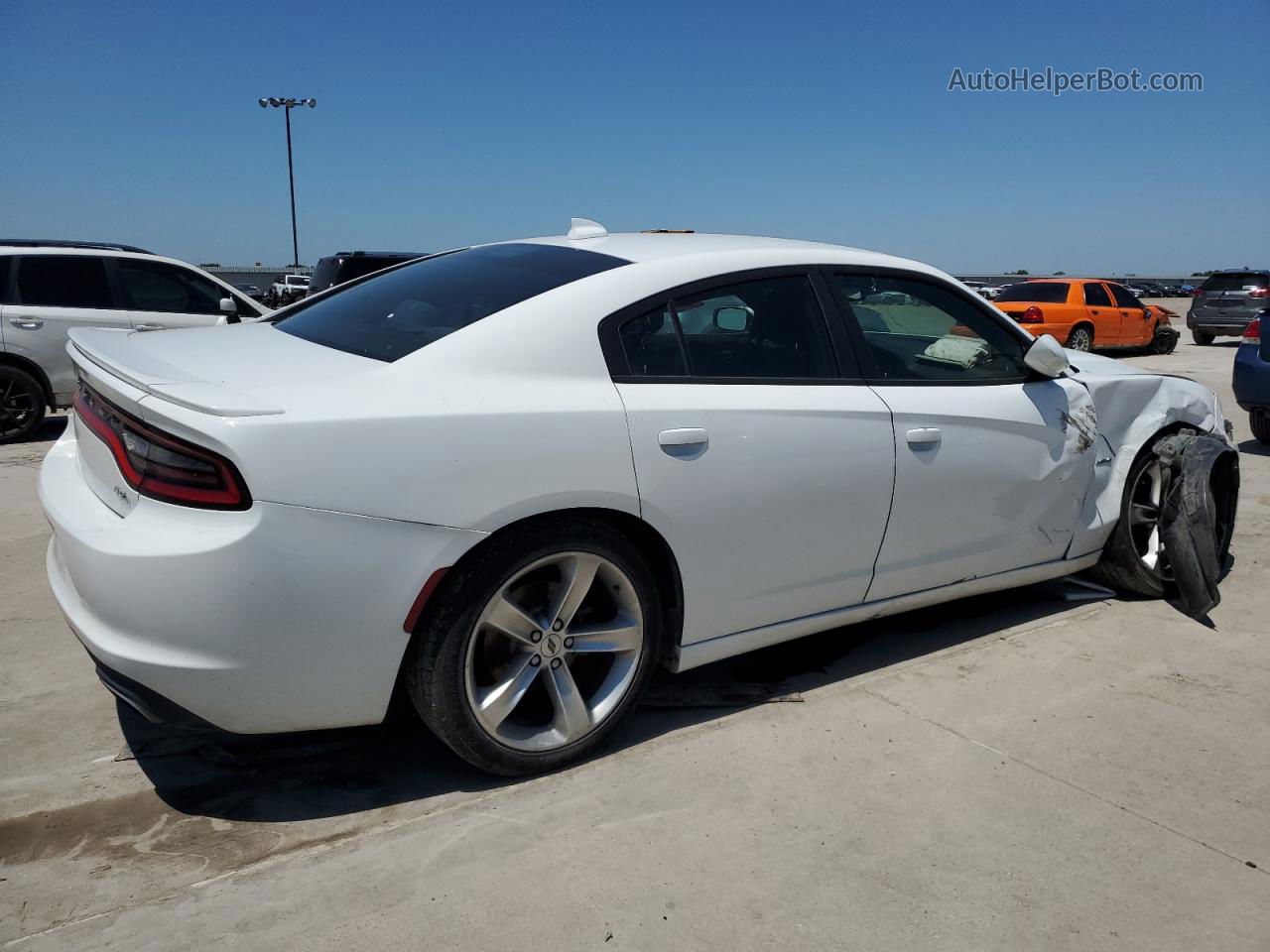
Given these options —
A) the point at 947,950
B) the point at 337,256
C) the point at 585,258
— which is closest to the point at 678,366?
the point at 585,258

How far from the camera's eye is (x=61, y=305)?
844 cm

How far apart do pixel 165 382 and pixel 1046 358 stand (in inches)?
117

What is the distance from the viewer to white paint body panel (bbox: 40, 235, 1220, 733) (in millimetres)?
2248

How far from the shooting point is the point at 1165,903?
2336mm

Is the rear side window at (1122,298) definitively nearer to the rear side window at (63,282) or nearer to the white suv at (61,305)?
the white suv at (61,305)

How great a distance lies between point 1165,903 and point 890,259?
2265 millimetres

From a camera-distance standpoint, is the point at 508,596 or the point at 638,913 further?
the point at 508,596

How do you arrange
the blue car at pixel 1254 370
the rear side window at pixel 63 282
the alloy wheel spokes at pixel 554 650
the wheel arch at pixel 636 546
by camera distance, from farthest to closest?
the rear side window at pixel 63 282 < the blue car at pixel 1254 370 < the alloy wheel spokes at pixel 554 650 < the wheel arch at pixel 636 546

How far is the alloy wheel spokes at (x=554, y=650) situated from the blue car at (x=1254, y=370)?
686 centimetres

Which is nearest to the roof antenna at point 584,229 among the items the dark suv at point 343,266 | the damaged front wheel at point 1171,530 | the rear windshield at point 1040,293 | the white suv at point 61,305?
the damaged front wheel at point 1171,530

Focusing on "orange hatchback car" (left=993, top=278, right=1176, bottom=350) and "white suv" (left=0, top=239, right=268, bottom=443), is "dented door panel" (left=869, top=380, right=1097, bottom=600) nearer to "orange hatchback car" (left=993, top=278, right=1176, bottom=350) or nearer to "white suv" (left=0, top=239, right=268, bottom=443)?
"white suv" (left=0, top=239, right=268, bottom=443)

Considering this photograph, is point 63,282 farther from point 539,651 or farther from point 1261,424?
point 1261,424

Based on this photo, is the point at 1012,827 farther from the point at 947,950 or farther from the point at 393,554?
the point at 393,554

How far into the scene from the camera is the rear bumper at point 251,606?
2.21 metres
